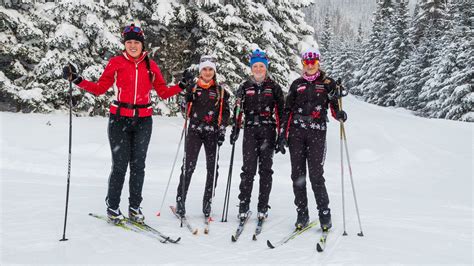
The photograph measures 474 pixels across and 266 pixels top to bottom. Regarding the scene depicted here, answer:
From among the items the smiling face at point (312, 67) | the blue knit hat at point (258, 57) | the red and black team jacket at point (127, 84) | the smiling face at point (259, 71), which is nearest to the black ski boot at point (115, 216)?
the red and black team jacket at point (127, 84)

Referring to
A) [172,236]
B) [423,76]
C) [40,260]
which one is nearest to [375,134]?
[172,236]

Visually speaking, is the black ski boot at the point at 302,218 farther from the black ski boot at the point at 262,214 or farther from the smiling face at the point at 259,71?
the smiling face at the point at 259,71

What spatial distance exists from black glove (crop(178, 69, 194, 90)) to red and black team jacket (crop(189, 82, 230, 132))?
1.14ft

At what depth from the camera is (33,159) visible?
9.96 m

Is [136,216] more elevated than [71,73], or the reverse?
[71,73]

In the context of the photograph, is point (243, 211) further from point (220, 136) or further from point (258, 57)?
point (258, 57)

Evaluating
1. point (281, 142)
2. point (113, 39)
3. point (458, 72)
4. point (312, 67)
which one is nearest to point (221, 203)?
point (281, 142)

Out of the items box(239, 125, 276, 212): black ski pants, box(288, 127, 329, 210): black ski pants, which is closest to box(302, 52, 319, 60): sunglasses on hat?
box(288, 127, 329, 210): black ski pants

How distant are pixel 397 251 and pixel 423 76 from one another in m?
41.7

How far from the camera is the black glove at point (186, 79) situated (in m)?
5.41

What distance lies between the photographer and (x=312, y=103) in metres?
5.44

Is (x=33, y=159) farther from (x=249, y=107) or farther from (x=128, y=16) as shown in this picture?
(x=128, y=16)

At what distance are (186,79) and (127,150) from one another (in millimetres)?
1288

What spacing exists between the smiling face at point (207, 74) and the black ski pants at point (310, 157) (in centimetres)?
148
